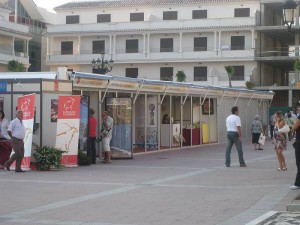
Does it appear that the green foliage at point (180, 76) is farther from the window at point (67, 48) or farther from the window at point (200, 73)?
the window at point (67, 48)

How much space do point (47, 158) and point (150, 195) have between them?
6324mm

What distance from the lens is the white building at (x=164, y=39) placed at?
64.1 m

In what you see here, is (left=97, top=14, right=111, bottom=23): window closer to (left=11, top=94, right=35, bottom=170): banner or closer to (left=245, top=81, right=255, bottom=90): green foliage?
(left=245, top=81, right=255, bottom=90): green foliage

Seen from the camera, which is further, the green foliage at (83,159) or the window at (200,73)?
the window at (200,73)

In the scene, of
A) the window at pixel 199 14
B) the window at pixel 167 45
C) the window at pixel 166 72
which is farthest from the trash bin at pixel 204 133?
the window at pixel 199 14

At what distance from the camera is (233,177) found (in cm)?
1656

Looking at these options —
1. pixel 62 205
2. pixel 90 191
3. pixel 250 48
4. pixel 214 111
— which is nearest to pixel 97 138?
pixel 90 191

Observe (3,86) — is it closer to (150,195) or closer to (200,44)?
(150,195)

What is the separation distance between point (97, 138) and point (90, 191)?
29.1 ft

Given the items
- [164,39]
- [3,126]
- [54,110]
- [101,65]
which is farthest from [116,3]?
[3,126]

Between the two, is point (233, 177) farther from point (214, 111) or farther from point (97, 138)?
point (214, 111)

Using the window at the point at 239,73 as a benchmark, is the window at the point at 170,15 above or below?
above

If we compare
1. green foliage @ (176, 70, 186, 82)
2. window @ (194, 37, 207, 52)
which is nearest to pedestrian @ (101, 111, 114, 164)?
green foliage @ (176, 70, 186, 82)

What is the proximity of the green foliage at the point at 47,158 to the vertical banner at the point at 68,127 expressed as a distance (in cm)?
57
